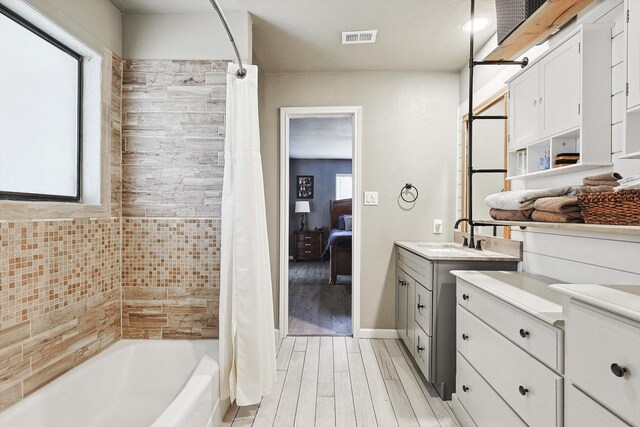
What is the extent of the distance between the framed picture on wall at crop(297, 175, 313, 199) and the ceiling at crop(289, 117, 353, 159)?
496 mm

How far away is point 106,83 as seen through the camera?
6.66 ft

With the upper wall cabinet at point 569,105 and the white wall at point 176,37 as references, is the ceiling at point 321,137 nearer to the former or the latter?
the white wall at point 176,37

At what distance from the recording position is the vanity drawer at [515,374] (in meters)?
1.13

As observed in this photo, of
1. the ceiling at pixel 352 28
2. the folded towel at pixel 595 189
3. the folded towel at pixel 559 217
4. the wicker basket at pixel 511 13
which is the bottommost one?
the folded towel at pixel 559 217

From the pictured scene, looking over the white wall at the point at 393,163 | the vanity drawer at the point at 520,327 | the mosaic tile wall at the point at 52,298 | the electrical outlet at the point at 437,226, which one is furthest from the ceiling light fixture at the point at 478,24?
the mosaic tile wall at the point at 52,298

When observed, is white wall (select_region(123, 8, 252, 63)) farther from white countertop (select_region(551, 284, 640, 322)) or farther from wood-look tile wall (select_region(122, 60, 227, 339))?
white countertop (select_region(551, 284, 640, 322))

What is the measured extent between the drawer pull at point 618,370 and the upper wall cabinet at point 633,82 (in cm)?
67

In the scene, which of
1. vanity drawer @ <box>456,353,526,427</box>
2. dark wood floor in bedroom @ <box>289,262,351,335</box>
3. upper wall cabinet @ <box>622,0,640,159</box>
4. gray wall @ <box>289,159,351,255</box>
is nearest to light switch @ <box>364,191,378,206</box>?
dark wood floor in bedroom @ <box>289,262,351,335</box>

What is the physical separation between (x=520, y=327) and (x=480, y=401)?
0.54 meters

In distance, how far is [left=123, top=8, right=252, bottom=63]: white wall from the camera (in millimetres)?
2203

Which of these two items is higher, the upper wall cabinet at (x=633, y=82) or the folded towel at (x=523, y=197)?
the upper wall cabinet at (x=633, y=82)

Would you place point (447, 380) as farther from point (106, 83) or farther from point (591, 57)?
point (106, 83)

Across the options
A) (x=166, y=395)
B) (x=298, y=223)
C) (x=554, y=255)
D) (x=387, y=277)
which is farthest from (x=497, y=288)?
(x=298, y=223)

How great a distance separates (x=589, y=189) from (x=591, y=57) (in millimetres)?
589
